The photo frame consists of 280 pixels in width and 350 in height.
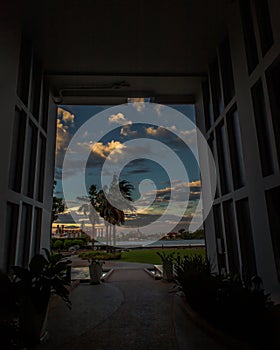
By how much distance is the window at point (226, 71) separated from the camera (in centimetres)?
530

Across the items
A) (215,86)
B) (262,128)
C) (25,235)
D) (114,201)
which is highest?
(215,86)

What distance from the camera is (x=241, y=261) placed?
14.8 ft

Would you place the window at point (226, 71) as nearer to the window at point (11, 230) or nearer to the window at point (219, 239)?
the window at point (219, 239)

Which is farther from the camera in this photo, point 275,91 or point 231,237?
point 231,237

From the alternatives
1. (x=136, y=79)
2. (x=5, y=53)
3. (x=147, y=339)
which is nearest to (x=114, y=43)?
(x=136, y=79)

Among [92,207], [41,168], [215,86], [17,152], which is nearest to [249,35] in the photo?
[215,86]

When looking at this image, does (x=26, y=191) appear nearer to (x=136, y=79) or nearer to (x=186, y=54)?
(x=136, y=79)

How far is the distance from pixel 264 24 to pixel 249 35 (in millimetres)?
504

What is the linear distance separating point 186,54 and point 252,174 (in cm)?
356

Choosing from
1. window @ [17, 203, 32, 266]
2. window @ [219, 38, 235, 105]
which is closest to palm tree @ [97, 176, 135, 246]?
window @ [17, 203, 32, 266]

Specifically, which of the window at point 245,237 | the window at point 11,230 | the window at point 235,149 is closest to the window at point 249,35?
the window at point 235,149

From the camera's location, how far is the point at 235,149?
198 inches

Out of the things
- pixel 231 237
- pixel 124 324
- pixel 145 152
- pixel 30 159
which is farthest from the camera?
pixel 145 152

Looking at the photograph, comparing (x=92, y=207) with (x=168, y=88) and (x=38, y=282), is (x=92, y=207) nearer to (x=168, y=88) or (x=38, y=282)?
(x=168, y=88)
